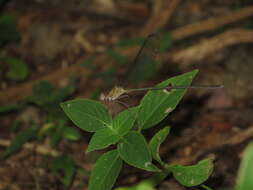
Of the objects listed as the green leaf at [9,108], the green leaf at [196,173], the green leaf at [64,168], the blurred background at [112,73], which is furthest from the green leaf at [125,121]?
the green leaf at [9,108]

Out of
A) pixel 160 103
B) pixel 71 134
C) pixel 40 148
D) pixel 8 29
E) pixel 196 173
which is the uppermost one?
pixel 160 103

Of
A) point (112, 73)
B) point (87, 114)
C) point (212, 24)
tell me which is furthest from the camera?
point (212, 24)

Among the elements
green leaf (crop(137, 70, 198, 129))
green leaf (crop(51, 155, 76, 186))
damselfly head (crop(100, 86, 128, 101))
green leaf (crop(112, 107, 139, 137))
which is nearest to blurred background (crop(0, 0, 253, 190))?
green leaf (crop(51, 155, 76, 186))

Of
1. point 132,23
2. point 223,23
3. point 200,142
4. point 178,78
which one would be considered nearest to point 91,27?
point 132,23

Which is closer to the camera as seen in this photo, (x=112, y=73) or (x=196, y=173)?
(x=196, y=173)

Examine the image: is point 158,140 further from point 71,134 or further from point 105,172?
point 71,134

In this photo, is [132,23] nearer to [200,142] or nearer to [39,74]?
[39,74]

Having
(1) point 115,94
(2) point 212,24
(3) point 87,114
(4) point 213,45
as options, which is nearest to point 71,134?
(1) point 115,94

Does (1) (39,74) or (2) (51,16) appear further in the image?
(2) (51,16)
